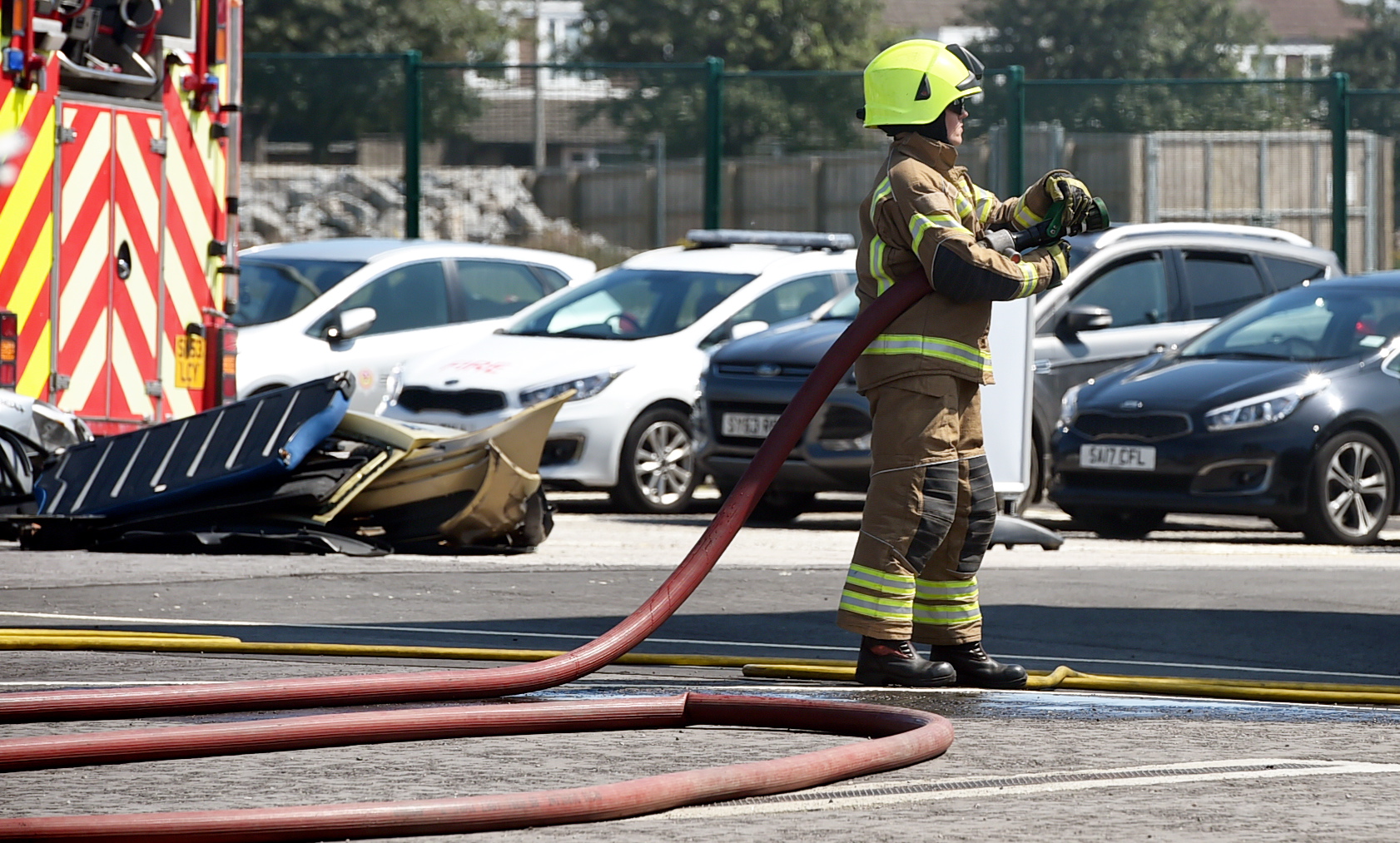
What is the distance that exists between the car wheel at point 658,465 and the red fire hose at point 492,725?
6.62 metres

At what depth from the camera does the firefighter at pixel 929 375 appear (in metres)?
5.98

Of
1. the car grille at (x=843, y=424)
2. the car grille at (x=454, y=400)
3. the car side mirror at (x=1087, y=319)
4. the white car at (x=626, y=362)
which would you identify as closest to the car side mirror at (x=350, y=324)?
the white car at (x=626, y=362)

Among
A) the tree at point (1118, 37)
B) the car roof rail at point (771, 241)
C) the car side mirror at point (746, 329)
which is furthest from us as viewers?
the tree at point (1118, 37)

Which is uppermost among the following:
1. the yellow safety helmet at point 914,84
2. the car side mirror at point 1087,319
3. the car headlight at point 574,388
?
the yellow safety helmet at point 914,84

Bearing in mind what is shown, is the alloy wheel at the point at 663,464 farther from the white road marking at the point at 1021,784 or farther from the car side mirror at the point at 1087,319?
the white road marking at the point at 1021,784

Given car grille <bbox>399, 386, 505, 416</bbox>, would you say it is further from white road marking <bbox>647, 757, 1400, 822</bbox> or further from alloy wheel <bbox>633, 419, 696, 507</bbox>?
white road marking <bbox>647, 757, 1400, 822</bbox>

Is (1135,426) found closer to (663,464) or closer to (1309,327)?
(1309,327)

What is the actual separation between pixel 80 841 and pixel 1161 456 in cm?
842

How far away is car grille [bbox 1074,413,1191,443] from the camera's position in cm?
Result: 1138

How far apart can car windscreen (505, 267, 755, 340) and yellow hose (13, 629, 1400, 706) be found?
6.83 metres

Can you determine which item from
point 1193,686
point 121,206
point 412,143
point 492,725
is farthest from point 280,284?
point 492,725

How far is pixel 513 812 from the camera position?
12.7ft

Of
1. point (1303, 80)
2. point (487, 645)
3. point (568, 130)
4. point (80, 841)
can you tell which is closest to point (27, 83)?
point (487, 645)

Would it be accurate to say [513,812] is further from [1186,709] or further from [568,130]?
[568,130]
